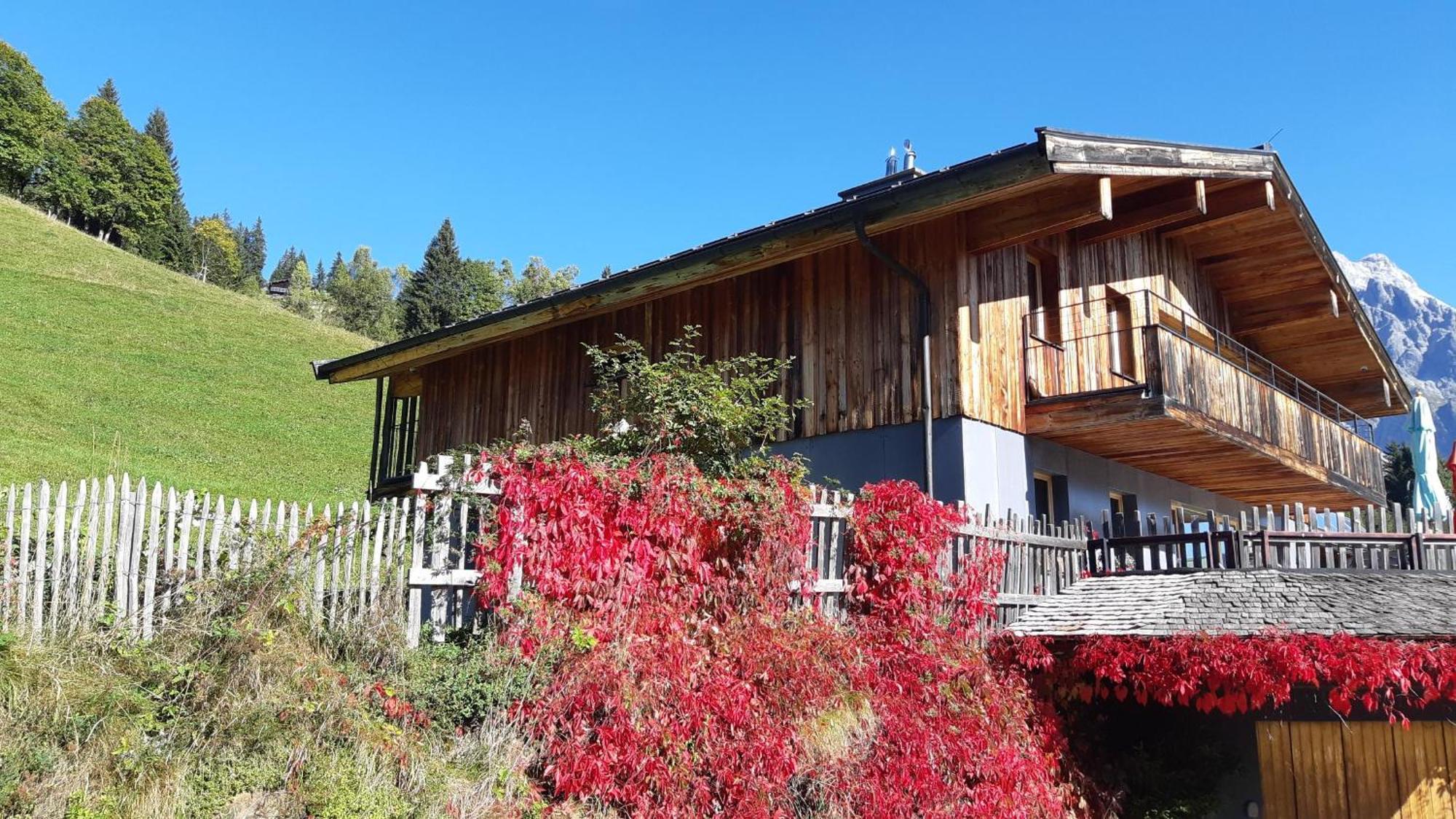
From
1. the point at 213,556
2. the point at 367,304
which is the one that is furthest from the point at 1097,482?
the point at 367,304

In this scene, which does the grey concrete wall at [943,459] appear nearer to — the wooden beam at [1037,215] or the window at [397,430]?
the wooden beam at [1037,215]

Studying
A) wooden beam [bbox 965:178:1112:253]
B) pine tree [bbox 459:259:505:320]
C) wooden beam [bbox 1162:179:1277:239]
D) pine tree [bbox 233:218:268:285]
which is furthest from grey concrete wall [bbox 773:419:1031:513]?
pine tree [bbox 233:218:268:285]

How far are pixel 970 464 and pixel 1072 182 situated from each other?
3.10m

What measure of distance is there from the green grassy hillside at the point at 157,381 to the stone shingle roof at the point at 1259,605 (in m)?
12.4

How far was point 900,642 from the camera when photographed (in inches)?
337

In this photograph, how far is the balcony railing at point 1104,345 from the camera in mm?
12039

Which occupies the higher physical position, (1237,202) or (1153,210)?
(1237,202)

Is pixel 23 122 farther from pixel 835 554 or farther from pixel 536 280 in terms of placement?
pixel 835 554

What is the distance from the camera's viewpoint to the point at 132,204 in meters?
70.2

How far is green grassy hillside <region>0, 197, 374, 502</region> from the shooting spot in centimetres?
2378

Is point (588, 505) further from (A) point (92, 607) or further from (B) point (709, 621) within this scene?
(A) point (92, 607)

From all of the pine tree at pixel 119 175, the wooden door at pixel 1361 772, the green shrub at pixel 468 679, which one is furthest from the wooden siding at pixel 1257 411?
the pine tree at pixel 119 175

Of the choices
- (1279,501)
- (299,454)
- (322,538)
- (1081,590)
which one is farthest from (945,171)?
(299,454)

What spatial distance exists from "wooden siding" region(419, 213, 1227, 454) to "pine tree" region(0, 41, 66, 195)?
6412 centimetres
